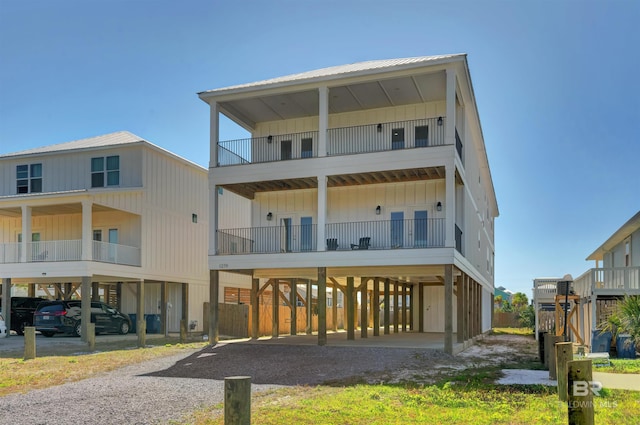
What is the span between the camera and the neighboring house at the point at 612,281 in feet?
75.4

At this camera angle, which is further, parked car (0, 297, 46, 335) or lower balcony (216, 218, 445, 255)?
parked car (0, 297, 46, 335)

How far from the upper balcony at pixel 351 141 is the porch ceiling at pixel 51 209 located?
8.66 metres

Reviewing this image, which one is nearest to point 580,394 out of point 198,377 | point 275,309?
point 198,377

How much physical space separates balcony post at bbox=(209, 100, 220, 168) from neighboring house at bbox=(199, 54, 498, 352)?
1.5 inches

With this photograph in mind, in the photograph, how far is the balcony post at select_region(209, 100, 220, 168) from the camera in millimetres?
24297

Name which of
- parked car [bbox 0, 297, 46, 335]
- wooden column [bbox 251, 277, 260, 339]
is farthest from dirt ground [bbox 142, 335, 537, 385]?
parked car [bbox 0, 297, 46, 335]

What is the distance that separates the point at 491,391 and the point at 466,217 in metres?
14.3

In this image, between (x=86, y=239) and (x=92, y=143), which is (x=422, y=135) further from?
(x=92, y=143)

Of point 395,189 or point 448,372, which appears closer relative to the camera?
point 448,372

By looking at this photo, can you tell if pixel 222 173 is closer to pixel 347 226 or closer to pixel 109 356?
pixel 347 226

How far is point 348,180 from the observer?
2430 cm

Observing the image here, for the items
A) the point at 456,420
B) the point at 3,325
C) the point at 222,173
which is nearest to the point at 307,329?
the point at 222,173

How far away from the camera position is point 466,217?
25922mm

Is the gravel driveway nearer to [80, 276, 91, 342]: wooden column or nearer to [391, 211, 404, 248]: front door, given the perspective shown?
[391, 211, 404, 248]: front door
